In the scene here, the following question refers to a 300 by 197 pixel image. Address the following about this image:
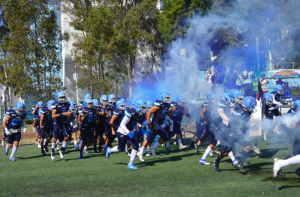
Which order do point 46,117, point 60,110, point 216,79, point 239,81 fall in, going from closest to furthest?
1. point 60,110
2. point 46,117
3. point 216,79
4. point 239,81

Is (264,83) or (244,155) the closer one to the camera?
(244,155)

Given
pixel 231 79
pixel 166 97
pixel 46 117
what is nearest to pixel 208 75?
pixel 231 79

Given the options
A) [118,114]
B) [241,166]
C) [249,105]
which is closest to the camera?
[241,166]

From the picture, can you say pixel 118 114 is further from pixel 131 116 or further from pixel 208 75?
pixel 208 75

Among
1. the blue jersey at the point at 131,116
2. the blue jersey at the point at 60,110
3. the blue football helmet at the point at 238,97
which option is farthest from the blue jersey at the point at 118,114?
the blue football helmet at the point at 238,97

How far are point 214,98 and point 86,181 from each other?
454cm

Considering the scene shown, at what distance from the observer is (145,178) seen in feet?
22.2

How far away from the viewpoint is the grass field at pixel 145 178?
5.72m

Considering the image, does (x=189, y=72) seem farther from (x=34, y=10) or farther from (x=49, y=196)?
(x=49, y=196)

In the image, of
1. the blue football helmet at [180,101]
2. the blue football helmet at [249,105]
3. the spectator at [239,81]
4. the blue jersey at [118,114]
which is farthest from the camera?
the spectator at [239,81]

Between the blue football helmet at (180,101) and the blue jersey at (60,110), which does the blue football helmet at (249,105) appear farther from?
the blue jersey at (60,110)

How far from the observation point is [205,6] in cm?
1822

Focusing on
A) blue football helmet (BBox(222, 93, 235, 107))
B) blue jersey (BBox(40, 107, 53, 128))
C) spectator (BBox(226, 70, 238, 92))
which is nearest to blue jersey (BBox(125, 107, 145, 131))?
blue football helmet (BBox(222, 93, 235, 107))

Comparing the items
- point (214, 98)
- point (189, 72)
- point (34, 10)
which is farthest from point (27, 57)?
point (214, 98)
